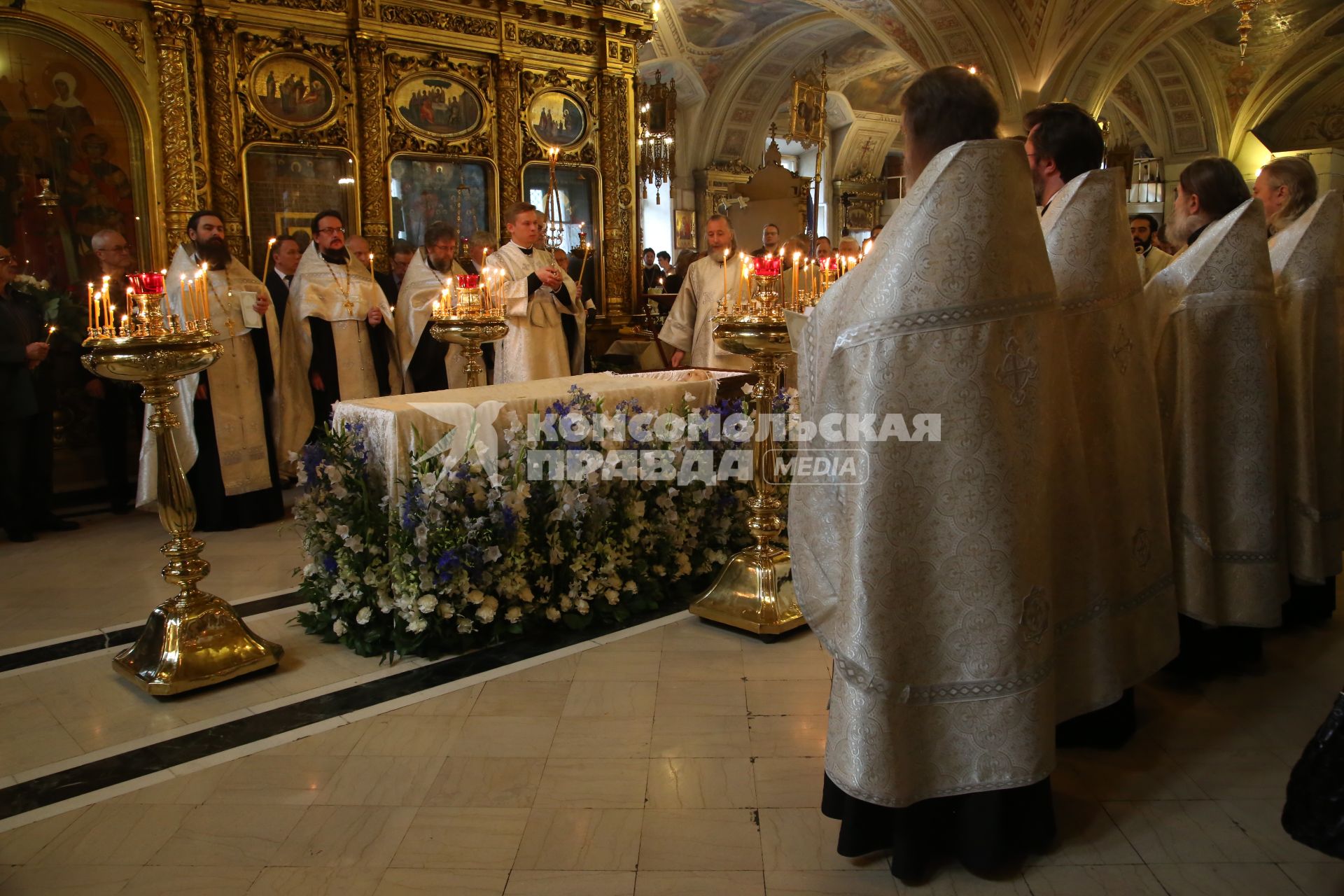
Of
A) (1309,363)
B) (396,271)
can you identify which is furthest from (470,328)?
(1309,363)

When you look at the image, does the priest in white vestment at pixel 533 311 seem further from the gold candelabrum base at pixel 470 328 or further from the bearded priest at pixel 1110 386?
the bearded priest at pixel 1110 386

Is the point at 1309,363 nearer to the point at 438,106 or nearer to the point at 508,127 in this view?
the point at 508,127

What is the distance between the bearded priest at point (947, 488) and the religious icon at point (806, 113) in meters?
5.89

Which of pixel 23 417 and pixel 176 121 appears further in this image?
pixel 176 121

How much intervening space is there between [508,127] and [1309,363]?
6.86 meters

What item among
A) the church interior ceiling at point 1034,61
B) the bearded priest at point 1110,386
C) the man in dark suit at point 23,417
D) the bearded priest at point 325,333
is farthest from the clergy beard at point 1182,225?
the church interior ceiling at point 1034,61

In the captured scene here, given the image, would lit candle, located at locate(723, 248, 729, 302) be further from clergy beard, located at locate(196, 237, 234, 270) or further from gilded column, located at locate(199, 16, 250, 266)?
gilded column, located at locate(199, 16, 250, 266)

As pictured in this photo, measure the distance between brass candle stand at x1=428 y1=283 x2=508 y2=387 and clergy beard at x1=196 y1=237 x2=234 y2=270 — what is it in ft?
5.11

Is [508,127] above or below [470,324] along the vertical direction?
above

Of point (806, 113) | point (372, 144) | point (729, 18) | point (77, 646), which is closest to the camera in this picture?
point (77, 646)

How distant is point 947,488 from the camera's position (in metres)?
2.09

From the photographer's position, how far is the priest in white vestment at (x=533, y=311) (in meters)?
6.53

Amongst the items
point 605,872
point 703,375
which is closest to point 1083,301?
point 605,872

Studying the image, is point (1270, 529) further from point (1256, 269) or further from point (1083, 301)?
point (1083, 301)
